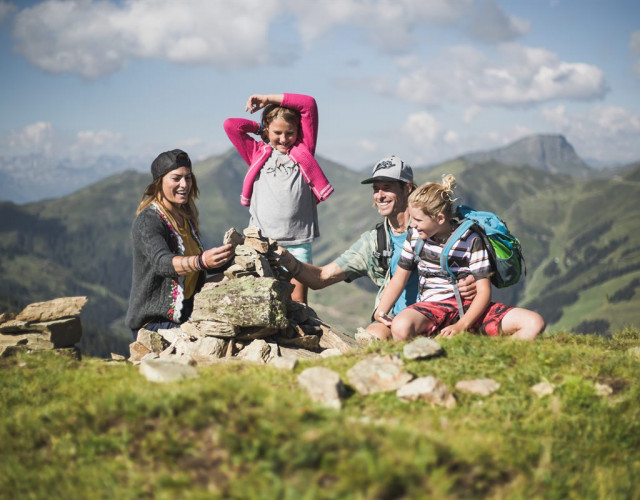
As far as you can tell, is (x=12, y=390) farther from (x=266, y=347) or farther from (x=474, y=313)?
(x=474, y=313)

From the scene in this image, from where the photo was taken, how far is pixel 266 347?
32.0 ft

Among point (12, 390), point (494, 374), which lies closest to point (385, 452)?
point (494, 374)

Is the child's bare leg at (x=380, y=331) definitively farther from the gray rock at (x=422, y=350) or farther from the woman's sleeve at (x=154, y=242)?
the woman's sleeve at (x=154, y=242)

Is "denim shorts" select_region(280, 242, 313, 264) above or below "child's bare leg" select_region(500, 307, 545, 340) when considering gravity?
above

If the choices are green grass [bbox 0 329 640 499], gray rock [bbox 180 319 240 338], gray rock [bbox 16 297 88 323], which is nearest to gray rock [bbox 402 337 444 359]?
green grass [bbox 0 329 640 499]

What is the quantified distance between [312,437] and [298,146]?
8.00 m

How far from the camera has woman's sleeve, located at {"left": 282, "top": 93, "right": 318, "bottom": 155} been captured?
11.2 meters

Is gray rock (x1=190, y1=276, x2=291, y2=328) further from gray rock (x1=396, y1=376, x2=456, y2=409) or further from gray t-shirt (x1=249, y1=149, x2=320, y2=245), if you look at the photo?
gray rock (x1=396, y1=376, x2=456, y2=409)

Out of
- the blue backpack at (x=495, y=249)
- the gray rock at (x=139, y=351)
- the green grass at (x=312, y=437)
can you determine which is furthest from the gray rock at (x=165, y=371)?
the blue backpack at (x=495, y=249)

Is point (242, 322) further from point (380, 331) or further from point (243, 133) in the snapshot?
point (243, 133)

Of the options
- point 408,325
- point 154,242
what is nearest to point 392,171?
point 408,325

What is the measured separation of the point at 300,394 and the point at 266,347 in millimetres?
3387

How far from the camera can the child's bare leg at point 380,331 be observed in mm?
10062

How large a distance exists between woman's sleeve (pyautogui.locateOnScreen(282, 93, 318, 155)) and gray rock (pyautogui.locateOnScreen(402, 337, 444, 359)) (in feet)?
18.6
